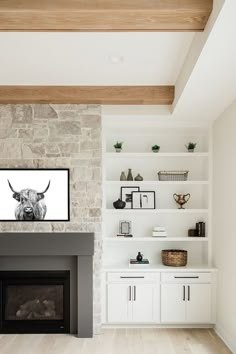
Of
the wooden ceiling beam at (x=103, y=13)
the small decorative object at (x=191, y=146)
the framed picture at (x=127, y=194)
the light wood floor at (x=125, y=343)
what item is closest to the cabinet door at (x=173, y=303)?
the light wood floor at (x=125, y=343)

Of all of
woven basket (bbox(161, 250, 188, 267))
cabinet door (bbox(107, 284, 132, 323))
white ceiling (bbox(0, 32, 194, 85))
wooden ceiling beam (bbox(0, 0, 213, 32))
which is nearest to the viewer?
wooden ceiling beam (bbox(0, 0, 213, 32))

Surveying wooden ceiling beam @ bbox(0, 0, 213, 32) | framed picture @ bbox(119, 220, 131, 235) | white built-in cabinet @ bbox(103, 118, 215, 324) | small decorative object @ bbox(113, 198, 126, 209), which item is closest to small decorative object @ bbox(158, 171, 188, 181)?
white built-in cabinet @ bbox(103, 118, 215, 324)

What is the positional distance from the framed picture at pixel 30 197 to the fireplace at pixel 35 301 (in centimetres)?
69

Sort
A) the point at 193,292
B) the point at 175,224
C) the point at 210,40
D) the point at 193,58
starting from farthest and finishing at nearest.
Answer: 1. the point at 175,224
2. the point at 193,292
3. the point at 193,58
4. the point at 210,40

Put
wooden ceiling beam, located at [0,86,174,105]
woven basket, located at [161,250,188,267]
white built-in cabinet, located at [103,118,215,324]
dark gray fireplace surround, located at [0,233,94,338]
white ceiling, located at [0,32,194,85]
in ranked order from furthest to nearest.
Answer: white built-in cabinet, located at [103,118,215,324] → woven basket, located at [161,250,188,267] → dark gray fireplace surround, located at [0,233,94,338] → wooden ceiling beam, located at [0,86,174,105] → white ceiling, located at [0,32,194,85]

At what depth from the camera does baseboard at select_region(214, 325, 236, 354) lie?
15.6 ft

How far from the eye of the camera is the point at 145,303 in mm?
5586

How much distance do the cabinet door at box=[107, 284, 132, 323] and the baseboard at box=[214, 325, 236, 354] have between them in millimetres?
1061

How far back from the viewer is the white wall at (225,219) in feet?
16.1

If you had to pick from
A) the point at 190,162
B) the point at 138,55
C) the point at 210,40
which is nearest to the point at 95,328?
the point at 190,162

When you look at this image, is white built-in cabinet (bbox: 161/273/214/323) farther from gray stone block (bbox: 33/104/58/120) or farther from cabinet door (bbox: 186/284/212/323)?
gray stone block (bbox: 33/104/58/120)

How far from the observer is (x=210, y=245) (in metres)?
5.82

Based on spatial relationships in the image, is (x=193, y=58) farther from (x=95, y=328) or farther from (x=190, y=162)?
(x=95, y=328)

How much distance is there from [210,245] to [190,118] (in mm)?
1640
